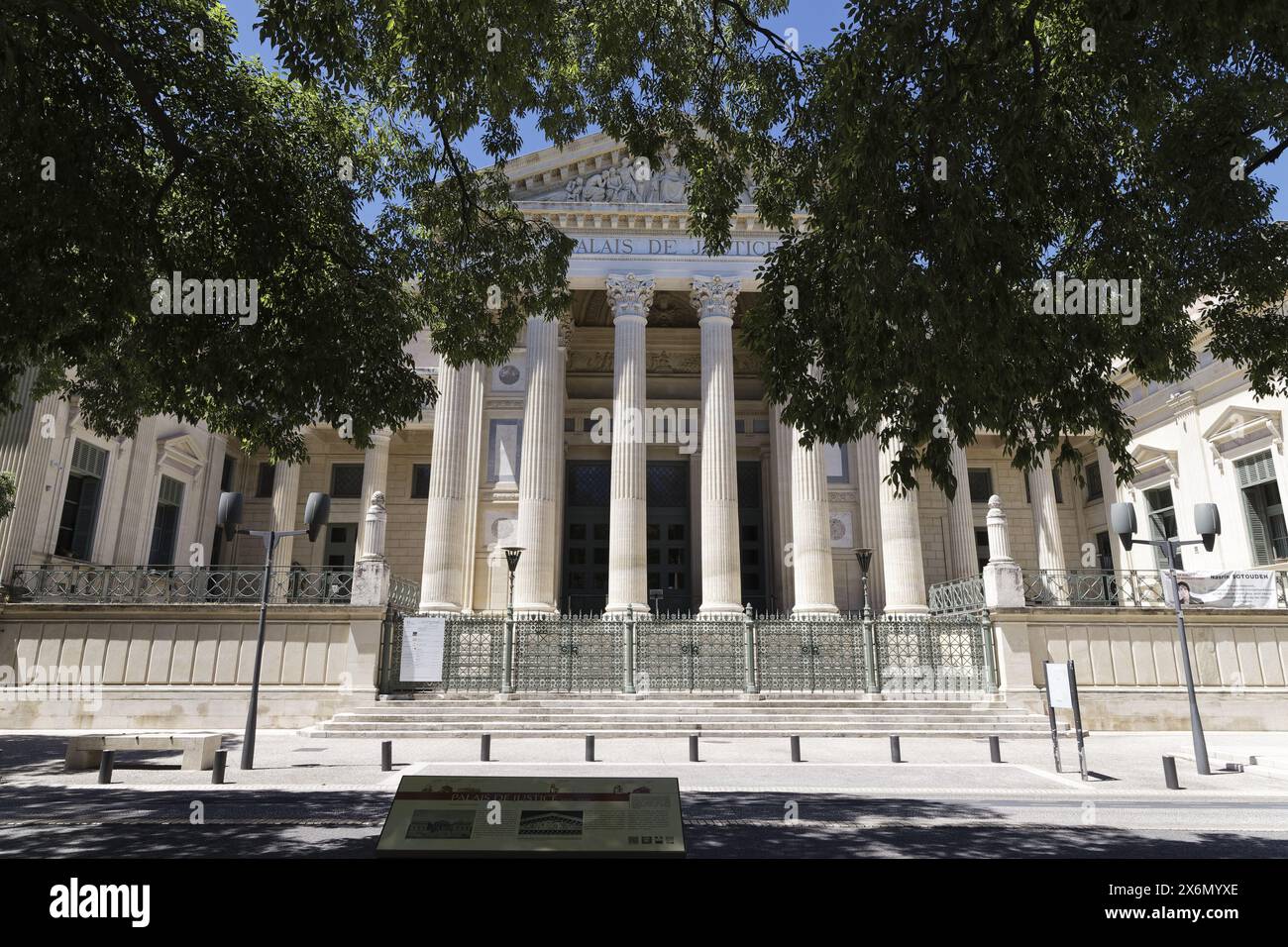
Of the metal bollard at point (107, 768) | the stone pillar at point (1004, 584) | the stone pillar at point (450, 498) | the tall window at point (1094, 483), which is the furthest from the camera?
the tall window at point (1094, 483)

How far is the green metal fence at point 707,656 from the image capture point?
674 inches

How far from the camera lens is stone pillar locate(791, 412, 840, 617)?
22.1 m

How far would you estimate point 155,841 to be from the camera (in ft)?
19.1

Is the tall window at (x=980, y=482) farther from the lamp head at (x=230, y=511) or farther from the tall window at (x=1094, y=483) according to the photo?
the lamp head at (x=230, y=511)

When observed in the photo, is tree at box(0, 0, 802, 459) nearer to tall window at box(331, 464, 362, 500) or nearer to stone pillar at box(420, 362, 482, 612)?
stone pillar at box(420, 362, 482, 612)

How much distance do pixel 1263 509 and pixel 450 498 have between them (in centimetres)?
2429

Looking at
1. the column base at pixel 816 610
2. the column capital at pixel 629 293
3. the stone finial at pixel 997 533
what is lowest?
the column base at pixel 816 610

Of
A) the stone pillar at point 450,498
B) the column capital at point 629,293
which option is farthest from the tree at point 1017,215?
the stone pillar at point 450,498

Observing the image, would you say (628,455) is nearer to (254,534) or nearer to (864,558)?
(864,558)

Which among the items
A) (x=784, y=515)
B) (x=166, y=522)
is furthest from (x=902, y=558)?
(x=166, y=522)

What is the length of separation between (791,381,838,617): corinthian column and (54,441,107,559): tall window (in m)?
19.8

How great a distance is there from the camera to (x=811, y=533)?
2255 cm

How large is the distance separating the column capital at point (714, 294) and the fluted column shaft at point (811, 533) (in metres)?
5.40
